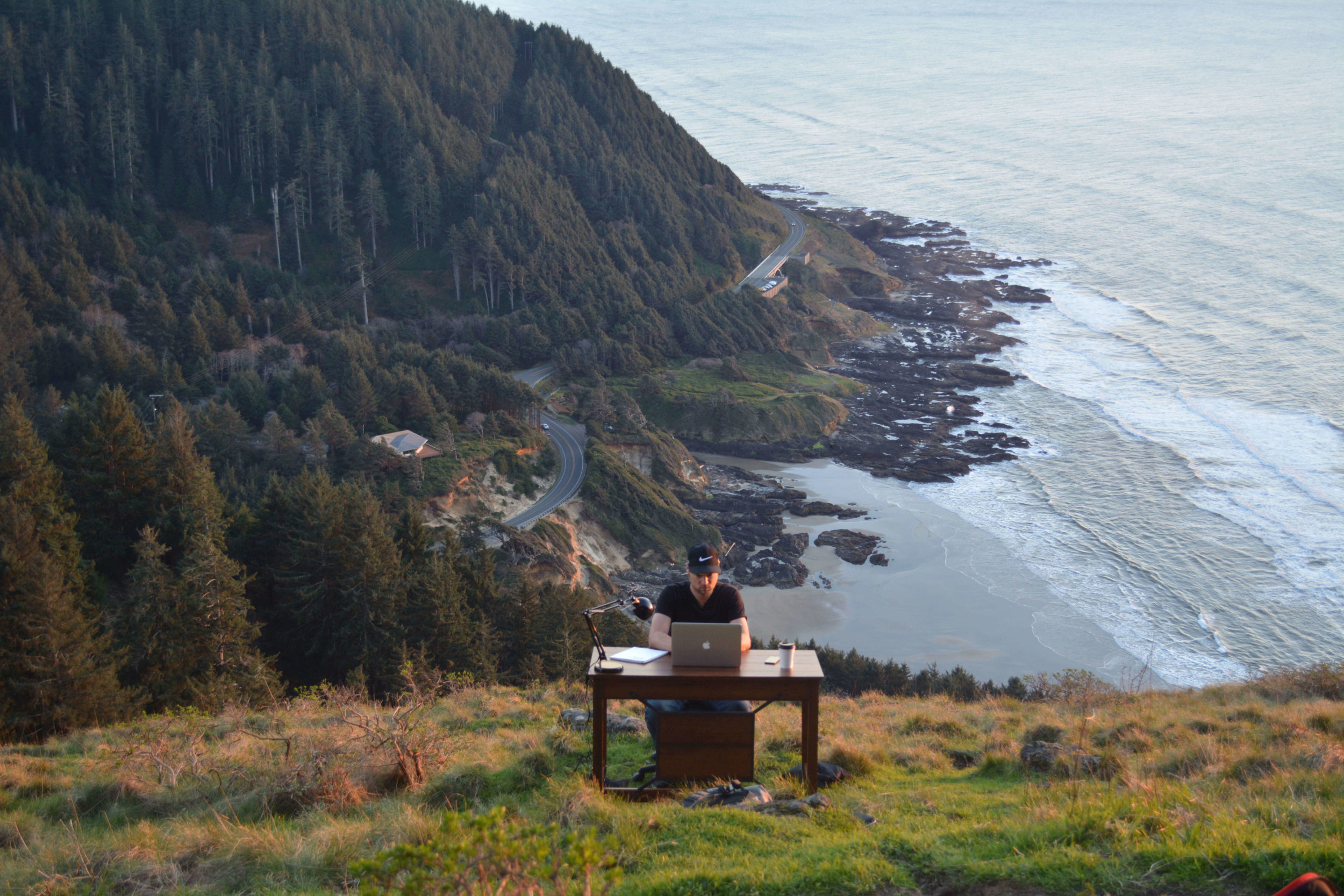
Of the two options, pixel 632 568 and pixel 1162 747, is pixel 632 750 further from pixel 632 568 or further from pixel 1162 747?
pixel 632 568

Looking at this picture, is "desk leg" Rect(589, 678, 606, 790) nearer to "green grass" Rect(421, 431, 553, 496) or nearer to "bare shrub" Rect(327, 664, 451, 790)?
"bare shrub" Rect(327, 664, 451, 790)

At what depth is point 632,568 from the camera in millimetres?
47281

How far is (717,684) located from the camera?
8000 millimetres

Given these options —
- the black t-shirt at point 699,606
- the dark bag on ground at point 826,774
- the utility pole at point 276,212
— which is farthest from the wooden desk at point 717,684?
the utility pole at point 276,212

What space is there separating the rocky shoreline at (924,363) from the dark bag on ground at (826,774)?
4659cm

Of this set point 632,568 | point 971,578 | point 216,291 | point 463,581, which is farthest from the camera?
point 216,291

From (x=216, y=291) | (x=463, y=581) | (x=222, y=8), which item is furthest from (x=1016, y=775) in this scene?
(x=222, y=8)

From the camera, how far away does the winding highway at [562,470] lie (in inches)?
1863

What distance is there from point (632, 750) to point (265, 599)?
75.8 ft

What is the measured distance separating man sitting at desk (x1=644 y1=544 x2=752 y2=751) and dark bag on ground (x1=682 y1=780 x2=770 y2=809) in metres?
0.66

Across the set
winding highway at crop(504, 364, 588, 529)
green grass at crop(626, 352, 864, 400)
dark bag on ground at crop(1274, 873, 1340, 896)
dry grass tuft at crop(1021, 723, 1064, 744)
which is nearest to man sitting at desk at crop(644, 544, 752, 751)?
dry grass tuft at crop(1021, 723, 1064, 744)

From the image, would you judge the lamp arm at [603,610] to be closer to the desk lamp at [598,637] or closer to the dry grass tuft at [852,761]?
the desk lamp at [598,637]

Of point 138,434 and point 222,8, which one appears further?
point 222,8

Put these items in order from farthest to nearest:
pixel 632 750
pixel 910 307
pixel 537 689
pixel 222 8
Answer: pixel 222 8, pixel 910 307, pixel 537 689, pixel 632 750
